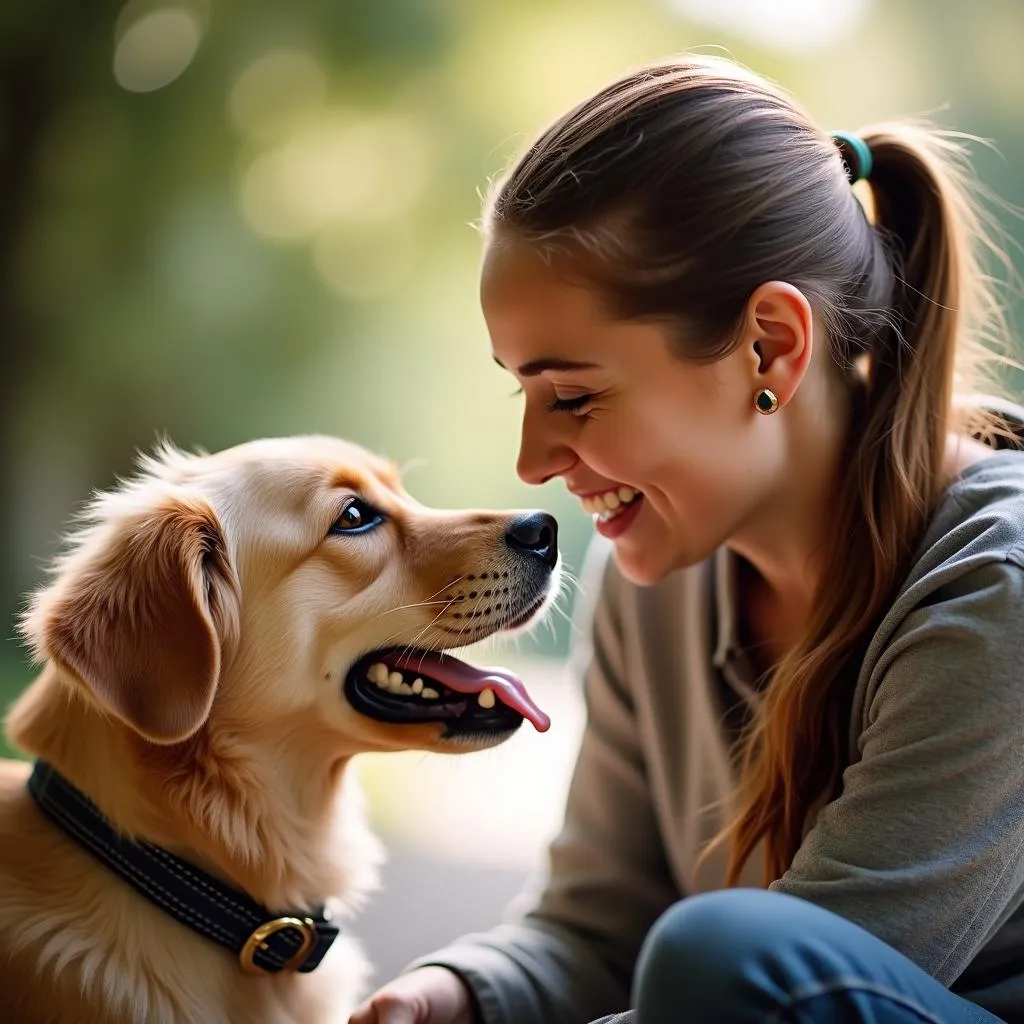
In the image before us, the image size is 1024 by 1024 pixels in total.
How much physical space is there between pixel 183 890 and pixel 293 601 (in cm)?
33

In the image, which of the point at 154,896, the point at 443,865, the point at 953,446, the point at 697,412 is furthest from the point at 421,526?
the point at 443,865

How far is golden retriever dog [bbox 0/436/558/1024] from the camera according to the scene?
123 centimetres

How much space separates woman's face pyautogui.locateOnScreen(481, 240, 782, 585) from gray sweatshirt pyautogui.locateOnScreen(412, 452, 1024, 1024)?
0.69ft

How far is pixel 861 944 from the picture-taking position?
97cm

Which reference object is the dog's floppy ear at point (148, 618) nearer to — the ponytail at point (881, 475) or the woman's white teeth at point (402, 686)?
the woman's white teeth at point (402, 686)

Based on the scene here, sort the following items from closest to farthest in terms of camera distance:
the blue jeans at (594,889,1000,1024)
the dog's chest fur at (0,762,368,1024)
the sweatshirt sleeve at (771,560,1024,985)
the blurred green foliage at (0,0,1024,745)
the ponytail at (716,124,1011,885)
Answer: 1. the blue jeans at (594,889,1000,1024)
2. the sweatshirt sleeve at (771,560,1024,985)
3. the dog's chest fur at (0,762,368,1024)
4. the ponytail at (716,124,1011,885)
5. the blurred green foliage at (0,0,1024,745)

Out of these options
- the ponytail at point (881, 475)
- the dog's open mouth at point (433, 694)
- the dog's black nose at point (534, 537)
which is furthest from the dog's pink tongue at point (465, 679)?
the ponytail at point (881, 475)

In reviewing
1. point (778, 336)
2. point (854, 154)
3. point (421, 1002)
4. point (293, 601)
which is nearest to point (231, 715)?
point (293, 601)

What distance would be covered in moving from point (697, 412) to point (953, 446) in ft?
1.10

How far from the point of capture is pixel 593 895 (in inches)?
63.6

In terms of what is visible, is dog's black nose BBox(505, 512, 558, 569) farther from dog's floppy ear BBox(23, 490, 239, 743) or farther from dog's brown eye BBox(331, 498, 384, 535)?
dog's floppy ear BBox(23, 490, 239, 743)

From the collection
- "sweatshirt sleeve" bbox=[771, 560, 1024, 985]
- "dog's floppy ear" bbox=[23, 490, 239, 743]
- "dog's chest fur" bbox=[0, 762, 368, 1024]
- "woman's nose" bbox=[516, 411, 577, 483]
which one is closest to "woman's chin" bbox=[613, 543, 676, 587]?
"woman's nose" bbox=[516, 411, 577, 483]

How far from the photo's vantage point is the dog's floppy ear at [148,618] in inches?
47.7

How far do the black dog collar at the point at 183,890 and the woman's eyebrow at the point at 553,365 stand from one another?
66cm
